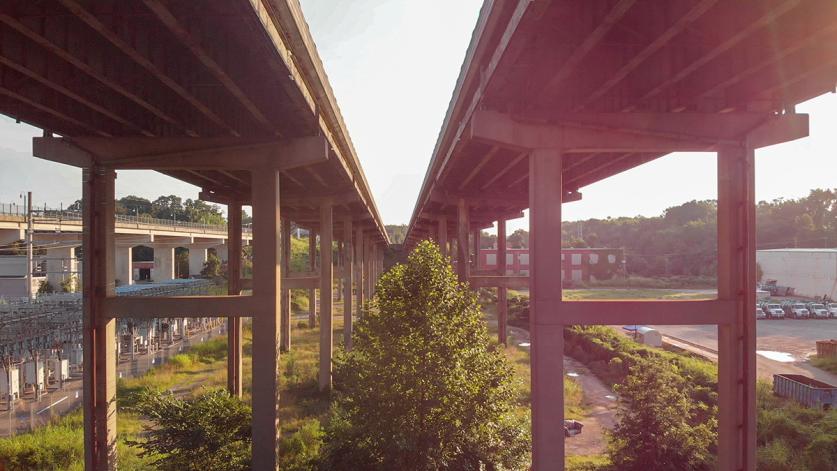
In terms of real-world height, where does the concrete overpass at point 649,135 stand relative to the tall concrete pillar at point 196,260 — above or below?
above

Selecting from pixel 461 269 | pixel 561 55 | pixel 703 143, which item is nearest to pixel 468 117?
pixel 561 55

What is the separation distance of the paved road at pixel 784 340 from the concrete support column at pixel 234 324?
83.1 ft

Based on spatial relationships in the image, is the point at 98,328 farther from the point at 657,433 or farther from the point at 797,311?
the point at 797,311

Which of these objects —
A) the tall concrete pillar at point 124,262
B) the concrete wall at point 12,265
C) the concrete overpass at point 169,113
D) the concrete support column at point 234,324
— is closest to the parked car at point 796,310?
the concrete overpass at point 169,113

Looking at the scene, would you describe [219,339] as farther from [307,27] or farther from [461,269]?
[307,27]

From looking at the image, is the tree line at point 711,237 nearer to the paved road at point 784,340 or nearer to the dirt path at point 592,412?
the paved road at point 784,340

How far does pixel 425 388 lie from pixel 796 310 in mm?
51715

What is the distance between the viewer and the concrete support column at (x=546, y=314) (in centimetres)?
1091

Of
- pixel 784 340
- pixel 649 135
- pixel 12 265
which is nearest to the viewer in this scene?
pixel 649 135

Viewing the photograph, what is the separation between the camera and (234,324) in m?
19.7

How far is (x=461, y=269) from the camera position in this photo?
26.8 metres

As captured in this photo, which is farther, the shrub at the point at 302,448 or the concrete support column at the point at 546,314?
the shrub at the point at 302,448

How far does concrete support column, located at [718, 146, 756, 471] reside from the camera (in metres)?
11.1

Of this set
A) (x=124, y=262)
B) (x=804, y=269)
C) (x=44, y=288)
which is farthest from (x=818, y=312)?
(x=44, y=288)
